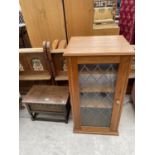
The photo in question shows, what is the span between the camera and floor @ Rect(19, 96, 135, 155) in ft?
4.92

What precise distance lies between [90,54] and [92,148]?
1.08 meters

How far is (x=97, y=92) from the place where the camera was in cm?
137

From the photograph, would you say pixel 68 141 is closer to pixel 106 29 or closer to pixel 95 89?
pixel 95 89

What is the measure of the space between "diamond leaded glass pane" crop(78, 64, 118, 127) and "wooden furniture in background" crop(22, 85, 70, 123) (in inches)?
10.8

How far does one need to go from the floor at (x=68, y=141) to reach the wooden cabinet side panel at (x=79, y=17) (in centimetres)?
123

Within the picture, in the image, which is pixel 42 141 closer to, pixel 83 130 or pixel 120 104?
pixel 83 130

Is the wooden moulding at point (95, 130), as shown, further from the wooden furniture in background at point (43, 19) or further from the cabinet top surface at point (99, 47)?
the wooden furniture in background at point (43, 19)

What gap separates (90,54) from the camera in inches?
41.3

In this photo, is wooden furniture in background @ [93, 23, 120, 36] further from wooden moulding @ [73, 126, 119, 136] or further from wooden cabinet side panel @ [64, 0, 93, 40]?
wooden moulding @ [73, 126, 119, 136]

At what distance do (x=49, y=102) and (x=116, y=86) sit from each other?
2.67ft

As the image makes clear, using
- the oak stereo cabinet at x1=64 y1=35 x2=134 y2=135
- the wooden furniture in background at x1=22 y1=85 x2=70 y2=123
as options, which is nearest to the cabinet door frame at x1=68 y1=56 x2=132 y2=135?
the oak stereo cabinet at x1=64 y1=35 x2=134 y2=135

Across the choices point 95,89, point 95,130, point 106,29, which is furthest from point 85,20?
point 95,130

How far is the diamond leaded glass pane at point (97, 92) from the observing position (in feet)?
3.98
